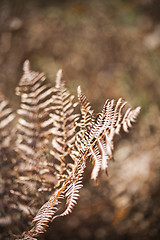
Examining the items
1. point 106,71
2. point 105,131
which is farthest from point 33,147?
point 106,71

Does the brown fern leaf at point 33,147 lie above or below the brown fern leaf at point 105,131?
above

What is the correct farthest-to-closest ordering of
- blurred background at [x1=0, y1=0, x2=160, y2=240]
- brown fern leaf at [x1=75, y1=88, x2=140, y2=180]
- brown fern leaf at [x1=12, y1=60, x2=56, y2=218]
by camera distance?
1. blurred background at [x1=0, y1=0, x2=160, y2=240]
2. brown fern leaf at [x1=12, y1=60, x2=56, y2=218]
3. brown fern leaf at [x1=75, y1=88, x2=140, y2=180]

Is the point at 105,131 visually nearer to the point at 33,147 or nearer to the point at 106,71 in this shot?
the point at 33,147

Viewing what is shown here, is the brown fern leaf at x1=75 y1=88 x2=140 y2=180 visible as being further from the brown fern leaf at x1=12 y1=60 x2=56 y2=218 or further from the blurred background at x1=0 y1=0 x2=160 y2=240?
the blurred background at x1=0 y1=0 x2=160 y2=240

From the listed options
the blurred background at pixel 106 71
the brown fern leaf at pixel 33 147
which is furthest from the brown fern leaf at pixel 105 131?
the blurred background at pixel 106 71

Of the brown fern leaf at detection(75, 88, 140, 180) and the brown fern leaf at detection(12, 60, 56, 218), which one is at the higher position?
the brown fern leaf at detection(12, 60, 56, 218)

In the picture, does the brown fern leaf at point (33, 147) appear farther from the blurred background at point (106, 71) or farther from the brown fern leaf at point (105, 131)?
the blurred background at point (106, 71)

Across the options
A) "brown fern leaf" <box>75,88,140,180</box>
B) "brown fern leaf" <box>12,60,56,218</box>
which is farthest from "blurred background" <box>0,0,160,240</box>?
"brown fern leaf" <box>75,88,140,180</box>

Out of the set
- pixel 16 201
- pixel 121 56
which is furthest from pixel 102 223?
pixel 121 56
